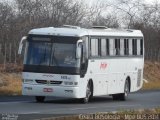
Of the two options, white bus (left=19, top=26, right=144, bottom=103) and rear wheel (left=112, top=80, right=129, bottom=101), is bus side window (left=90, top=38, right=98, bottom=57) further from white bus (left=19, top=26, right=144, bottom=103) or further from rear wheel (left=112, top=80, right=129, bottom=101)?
rear wheel (left=112, top=80, right=129, bottom=101)

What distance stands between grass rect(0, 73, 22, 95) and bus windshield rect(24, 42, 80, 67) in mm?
6496

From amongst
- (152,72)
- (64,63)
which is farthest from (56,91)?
(152,72)

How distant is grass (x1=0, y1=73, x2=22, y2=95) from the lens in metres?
34.8

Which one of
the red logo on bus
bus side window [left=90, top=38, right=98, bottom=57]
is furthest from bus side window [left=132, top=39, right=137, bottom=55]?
bus side window [left=90, top=38, right=98, bottom=57]

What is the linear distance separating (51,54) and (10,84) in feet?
35.7

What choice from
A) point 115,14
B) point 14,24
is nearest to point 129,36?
point 14,24

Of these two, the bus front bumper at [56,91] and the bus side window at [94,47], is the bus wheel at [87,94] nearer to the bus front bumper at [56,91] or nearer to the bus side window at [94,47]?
the bus front bumper at [56,91]

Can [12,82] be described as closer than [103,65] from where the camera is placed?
No

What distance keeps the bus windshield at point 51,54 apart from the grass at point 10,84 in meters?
6.50

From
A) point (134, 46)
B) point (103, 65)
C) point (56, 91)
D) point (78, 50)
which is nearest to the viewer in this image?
point (56, 91)

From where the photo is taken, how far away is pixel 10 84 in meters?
38.2

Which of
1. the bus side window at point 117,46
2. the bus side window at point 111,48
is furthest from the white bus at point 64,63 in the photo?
the bus side window at point 117,46

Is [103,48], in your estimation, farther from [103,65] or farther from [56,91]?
[56,91]

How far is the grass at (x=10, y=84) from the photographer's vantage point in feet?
114
